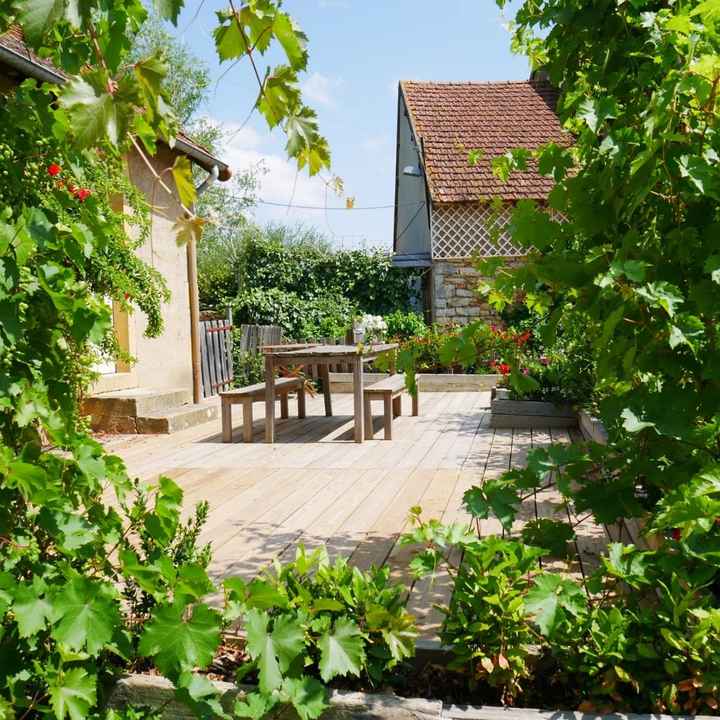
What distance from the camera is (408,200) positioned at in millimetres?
19672

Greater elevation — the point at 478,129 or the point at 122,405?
the point at 478,129

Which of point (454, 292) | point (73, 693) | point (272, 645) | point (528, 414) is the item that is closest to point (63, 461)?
point (73, 693)

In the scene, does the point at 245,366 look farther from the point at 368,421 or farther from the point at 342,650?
the point at 342,650

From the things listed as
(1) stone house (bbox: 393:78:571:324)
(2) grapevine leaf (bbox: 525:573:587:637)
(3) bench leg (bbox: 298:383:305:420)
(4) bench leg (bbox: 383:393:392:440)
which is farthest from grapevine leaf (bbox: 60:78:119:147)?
(1) stone house (bbox: 393:78:571:324)

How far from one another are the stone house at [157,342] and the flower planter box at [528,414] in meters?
3.27

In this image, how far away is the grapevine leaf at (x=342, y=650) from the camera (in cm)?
187

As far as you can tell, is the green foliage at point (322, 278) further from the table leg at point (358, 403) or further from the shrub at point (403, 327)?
the table leg at point (358, 403)

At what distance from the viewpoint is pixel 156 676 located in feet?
7.10

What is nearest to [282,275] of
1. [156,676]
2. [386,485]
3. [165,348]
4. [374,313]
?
[374,313]

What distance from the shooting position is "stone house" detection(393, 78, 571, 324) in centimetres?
1406

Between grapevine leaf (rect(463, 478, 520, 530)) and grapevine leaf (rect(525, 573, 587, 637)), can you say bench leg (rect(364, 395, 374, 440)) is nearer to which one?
grapevine leaf (rect(463, 478, 520, 530))

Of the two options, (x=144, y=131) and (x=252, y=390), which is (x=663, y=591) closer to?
(x=144, y=131)

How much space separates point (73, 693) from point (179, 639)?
0.30 m

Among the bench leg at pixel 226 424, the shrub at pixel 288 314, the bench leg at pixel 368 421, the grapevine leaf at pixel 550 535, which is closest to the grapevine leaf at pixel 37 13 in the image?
the grapevine leaf at pixel 550 535
